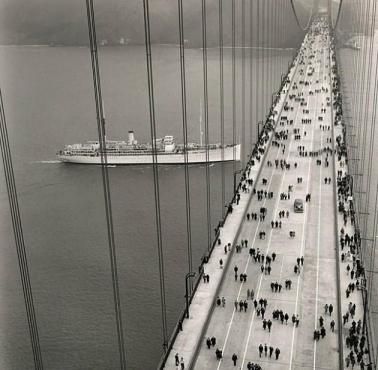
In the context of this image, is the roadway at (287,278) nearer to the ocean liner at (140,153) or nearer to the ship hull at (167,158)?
the ship hull at (167,158)

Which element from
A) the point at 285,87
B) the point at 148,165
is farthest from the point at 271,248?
the point at 285,87

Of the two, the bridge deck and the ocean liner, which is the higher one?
the ocean liner

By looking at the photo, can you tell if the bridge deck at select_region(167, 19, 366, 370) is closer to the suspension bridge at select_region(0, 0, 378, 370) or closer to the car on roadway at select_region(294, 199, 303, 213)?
the suspension bridge at select_region(0, 0, 378, 370)

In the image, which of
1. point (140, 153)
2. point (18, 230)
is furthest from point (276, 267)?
point (140, 153)

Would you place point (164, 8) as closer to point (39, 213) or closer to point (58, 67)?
point (58, 67)

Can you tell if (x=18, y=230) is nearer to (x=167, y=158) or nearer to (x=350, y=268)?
(x=350, y=268)

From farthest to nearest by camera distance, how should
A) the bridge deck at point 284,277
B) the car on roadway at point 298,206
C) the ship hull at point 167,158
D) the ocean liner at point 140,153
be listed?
the ship hull at point 167,158 < the ocean liner at point 140,153 < the car on roadway at point 298,206 < the bridge deck at point 284,277

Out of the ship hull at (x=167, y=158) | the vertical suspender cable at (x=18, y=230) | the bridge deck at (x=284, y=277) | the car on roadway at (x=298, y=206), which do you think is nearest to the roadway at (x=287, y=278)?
the bridge deck at (x=284, y=277)

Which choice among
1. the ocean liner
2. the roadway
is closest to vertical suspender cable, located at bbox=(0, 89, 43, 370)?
the roadway
